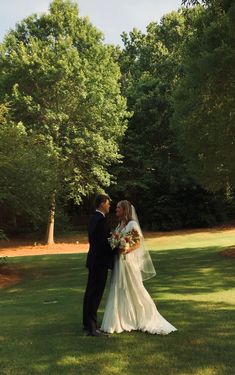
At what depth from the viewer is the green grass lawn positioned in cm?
579

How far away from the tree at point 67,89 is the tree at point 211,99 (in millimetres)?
9126

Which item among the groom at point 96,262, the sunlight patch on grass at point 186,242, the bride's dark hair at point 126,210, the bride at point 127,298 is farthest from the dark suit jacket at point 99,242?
the sunlight patch on grass at point 186,242

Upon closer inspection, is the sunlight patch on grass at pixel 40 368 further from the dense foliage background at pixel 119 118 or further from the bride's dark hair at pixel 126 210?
the dense foliage background at pixel 119 118

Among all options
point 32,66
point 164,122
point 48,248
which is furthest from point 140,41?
point 48,248

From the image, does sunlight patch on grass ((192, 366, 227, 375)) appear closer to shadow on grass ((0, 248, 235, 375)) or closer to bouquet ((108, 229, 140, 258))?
shadow on grass ((0, 248, 235, 375))

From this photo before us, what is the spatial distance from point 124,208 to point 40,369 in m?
2.69

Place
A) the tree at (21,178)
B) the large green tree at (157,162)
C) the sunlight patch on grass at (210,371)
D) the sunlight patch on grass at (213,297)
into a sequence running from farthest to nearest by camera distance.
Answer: the large green tree at (157,162) → the tree at (21,178) → the sunlight patch on grass at (213,297) → the sunlight patch on grass at (210,371)

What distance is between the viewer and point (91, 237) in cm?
733

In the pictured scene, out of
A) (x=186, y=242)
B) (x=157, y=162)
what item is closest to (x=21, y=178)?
(x=186, y=242)

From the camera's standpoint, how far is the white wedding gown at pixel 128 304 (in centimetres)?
736

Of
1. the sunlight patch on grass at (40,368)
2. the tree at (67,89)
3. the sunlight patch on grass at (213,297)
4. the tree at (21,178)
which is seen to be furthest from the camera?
the tree at (67,89)

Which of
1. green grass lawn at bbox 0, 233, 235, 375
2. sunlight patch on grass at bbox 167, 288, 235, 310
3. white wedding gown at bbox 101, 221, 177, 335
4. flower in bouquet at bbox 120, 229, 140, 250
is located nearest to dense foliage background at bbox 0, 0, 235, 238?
green grass lawn at bbox 0, 233, 235, 375

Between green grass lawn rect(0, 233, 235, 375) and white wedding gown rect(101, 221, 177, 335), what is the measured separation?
221 millimetres

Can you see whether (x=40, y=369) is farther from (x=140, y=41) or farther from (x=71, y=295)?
(x=140, y=41)
